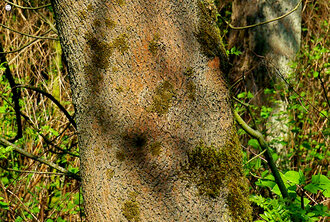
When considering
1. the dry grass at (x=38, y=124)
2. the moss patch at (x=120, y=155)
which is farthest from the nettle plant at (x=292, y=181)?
the dry grass at (x=38, y=124)

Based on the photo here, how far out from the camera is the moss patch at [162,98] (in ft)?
3.81

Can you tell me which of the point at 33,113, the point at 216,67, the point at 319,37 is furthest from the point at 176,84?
the point at 319,37

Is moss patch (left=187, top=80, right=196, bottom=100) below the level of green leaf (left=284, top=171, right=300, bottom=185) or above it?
above

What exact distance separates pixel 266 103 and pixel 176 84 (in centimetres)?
295

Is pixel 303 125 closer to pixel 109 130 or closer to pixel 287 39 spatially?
pixel 287 39

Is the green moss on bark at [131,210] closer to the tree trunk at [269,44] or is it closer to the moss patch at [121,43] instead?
the moss patch at [121,43]

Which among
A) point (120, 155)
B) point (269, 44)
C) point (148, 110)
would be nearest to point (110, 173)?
point (120, 155)

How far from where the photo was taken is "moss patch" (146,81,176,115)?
3.81 ft

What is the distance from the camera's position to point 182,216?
3.84ft

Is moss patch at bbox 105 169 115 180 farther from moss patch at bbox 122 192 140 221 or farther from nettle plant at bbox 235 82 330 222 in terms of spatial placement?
nettle plant at bbox 235 82 330 222

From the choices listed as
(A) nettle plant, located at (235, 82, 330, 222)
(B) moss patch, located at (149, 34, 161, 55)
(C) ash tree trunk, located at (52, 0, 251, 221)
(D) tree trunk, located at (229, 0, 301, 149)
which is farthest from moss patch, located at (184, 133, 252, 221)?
(D) tree trunk, located at (229, 0, 301, 149)

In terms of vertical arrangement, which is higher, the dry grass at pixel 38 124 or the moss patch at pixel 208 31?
the moss patch at pixel 208 31

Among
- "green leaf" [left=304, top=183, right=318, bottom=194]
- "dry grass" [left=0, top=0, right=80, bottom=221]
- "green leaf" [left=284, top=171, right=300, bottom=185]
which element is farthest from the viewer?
"dry grass" [left=0, top=0, right=80, bottom=221]

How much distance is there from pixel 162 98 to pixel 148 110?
0.06 metres
